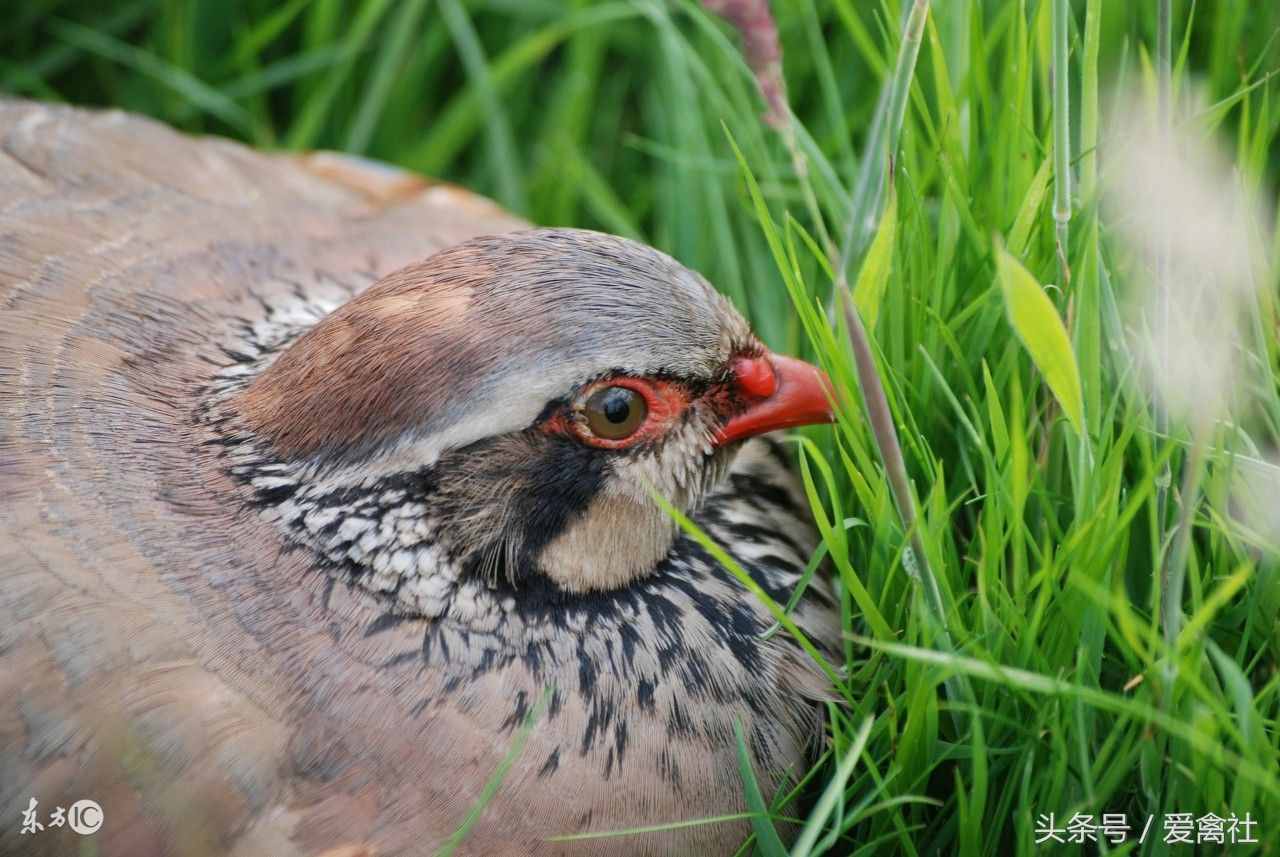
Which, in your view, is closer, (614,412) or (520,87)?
(614,412)

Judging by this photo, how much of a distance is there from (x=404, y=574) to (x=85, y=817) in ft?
2.04

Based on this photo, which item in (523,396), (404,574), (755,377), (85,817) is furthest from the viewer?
(755,377)

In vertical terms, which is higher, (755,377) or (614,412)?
(755,377)

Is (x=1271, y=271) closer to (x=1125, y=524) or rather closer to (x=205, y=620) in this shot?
(x=1125, y=524)

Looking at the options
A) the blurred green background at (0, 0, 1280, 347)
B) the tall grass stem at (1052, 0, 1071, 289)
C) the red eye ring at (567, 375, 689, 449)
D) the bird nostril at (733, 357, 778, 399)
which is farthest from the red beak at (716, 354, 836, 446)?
the blurred green background at (0, 0, 1280, 347)

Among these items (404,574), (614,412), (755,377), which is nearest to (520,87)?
(755,377)

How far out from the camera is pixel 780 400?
8.44 ft

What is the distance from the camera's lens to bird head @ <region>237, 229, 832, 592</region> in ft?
7.48

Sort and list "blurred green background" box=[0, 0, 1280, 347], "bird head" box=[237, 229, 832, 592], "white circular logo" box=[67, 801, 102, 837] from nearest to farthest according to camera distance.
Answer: "white circular logo" box=[67, 801, 102, 837], "bird head" box=[237, 229, 832, 592], "blurred green background" box=[0, 0, 1280, 347]

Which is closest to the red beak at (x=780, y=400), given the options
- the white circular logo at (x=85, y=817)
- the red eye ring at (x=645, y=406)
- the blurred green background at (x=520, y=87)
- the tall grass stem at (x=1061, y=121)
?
the red eye ring at (x=645, y=406)

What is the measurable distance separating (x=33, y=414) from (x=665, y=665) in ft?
3.92

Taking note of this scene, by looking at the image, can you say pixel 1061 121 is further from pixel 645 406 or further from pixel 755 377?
pixel 645 406

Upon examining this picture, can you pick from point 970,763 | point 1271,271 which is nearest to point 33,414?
point 970,763

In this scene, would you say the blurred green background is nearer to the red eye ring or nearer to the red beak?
the red beak
